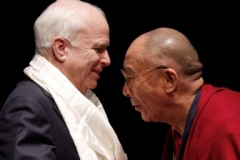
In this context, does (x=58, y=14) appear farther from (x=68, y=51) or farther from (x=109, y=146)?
(x=109, y=146)

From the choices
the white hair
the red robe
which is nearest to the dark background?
the white hair

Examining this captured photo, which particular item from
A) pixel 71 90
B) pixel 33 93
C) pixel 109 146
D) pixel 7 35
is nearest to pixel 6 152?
pixel 33 93

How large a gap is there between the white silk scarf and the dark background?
691mm

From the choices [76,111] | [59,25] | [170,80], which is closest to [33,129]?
[76,111]

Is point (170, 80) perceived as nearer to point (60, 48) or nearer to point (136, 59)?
point (136, 59)

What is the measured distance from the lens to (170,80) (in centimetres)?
162

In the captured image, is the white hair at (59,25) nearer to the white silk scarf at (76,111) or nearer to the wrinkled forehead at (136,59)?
the white silk scarf at (76,111)

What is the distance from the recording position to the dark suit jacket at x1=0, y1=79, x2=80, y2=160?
55.6 inches

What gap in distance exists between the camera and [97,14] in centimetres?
172

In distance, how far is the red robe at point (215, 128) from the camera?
56.4 inches

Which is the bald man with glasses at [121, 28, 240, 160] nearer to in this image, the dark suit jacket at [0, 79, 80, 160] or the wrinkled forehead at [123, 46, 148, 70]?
the wrinkled forehead at [123, 46, 148, 70]

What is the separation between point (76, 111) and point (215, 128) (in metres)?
0.51

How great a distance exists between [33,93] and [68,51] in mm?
216

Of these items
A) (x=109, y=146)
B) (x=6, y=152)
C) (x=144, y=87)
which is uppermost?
(x=144, y=87)
